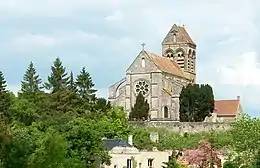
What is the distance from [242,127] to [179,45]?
4995 centimetres

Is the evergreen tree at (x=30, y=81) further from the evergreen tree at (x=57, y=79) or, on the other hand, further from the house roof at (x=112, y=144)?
the house roof at (x=112, y=144)

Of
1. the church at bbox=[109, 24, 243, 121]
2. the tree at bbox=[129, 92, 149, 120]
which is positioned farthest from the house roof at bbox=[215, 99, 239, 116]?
the tree at bbox=[129, 92, 149, 120]

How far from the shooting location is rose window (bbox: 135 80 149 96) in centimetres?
9725

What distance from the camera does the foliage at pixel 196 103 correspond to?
91.7 meters

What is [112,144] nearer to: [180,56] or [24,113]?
[24,113]

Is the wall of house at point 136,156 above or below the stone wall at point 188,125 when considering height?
below

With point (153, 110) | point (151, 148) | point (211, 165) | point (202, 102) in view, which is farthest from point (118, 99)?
point (211, 165)

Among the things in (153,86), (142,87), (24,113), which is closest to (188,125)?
(153,86)

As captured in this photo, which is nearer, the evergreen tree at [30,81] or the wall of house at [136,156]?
the wall of house at [136,156]

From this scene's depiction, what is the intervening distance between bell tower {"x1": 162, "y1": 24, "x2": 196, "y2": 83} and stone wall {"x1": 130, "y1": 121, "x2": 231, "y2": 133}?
87.5 ft

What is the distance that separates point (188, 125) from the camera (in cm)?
8356

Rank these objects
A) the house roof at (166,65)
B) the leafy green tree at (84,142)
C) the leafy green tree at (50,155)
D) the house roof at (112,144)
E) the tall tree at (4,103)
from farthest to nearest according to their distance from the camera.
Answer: the house roof at (166,65) → the tall tree at (4,103) → the house roof at (112,144) → the leafy green tree at (84,142) → the leafy green tree at (50,155)

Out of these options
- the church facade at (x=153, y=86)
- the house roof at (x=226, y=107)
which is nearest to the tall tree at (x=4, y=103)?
the church facade at (x=153, y=86)

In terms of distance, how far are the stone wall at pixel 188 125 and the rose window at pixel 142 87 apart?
39.8 feet
